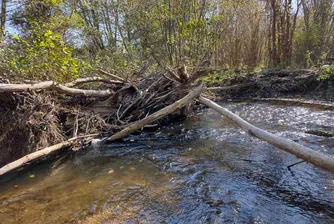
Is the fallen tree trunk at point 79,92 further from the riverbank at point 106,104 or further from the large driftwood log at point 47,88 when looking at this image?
the riverbank at point 106,104

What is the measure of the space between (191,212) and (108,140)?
10.6 ft

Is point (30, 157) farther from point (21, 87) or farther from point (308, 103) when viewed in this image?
point (308, 103)

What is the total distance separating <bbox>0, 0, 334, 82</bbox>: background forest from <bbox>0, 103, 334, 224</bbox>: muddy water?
3300 millimetres

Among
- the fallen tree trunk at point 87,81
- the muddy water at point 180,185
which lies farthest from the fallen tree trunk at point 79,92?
the muddy water at point 180,185

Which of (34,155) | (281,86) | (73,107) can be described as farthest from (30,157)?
(281,86)

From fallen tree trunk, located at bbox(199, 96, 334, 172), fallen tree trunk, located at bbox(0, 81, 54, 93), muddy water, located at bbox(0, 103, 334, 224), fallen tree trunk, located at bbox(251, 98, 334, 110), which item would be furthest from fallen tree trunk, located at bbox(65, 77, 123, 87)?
fallen tree trunk, located at bbox(251, 98, 334, 110)

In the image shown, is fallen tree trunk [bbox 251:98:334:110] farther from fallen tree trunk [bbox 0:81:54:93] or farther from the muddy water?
fallen tree trunk [bbox 0:81:54:93]

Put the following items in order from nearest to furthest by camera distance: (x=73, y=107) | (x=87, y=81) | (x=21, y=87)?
(x=21, y=87) < (x=73, y=107) < (x=87, y=81)

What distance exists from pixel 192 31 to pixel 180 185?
6.47m

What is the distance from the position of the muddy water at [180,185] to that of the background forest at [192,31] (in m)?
3.30

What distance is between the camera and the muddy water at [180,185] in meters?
3.01

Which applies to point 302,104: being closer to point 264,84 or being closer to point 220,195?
point 264,84

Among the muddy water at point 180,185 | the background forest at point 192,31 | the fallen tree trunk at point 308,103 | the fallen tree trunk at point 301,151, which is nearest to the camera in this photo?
the fallen tree trunk at point 301,151

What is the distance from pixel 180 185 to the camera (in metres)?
3.73
